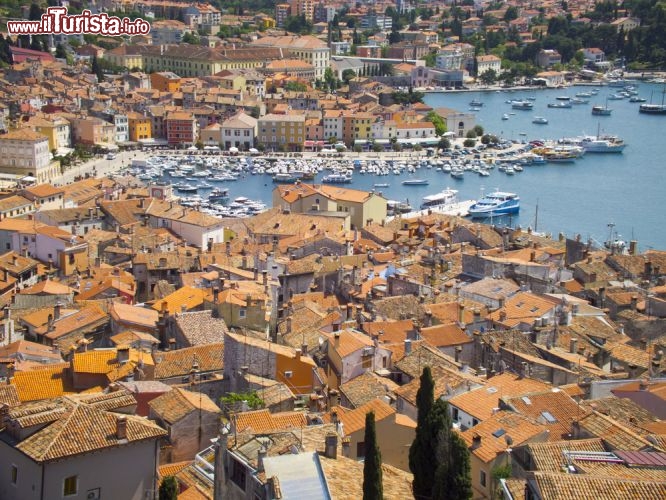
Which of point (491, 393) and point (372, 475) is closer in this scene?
point (372, 475)

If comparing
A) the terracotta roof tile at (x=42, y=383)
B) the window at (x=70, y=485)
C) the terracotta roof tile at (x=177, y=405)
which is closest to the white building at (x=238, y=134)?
the terracotta roof tile at (x=42, y=383)

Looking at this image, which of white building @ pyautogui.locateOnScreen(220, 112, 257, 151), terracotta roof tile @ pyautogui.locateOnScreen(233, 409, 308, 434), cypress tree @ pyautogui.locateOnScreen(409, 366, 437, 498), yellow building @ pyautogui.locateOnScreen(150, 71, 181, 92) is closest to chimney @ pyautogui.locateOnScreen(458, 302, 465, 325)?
terracotta roof tile @ pyautogui.locateOnScreen(233, 409, 308, 434)

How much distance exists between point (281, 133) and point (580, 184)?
16.4 m

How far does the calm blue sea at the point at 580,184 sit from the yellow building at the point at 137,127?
1066cm

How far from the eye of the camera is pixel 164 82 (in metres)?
→ 72.9

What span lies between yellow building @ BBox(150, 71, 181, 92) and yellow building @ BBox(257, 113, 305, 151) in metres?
15.3

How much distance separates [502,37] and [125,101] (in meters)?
53.0

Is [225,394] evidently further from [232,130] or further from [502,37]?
[502,37]

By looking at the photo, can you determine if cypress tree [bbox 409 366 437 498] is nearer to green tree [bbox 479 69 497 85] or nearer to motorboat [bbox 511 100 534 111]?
motorboat [bbox 511 100 534 111]

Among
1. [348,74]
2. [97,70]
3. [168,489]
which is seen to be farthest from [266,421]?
[348,74]

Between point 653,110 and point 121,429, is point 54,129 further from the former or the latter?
point 653,110

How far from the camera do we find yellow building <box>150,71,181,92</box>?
7206 centimetres

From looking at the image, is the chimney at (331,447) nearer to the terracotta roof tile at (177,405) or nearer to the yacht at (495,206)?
the terracotta roof tile at (177,405)

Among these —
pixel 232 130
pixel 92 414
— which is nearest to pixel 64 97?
pixel 232 130
